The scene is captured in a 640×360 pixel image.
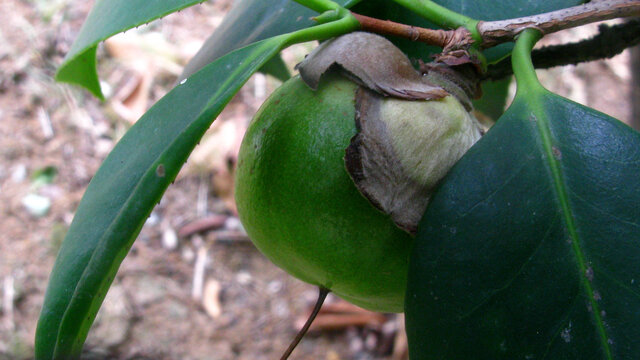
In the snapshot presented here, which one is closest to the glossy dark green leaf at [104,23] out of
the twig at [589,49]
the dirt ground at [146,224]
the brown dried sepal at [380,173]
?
the brown dried sepal at [380,173]

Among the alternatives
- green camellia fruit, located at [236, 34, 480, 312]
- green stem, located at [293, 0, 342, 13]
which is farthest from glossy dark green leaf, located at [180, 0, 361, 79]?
green camellia fruit, located at [236, 34, 480, 312]

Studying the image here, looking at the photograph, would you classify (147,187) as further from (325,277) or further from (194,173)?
(194,173)

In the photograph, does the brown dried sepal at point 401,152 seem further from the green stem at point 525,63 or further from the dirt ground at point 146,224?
the dirt ground at point 146,224

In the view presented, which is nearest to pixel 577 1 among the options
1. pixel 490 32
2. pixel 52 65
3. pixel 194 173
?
pixel 490 32

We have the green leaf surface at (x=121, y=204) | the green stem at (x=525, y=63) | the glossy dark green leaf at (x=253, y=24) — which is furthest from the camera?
the glossy dark green leaf at (x=253, y=24)

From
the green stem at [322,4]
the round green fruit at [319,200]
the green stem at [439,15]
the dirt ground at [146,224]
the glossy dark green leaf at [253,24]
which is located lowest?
the dirt ground at [146,224]

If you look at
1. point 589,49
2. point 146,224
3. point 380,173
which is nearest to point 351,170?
point 380,173

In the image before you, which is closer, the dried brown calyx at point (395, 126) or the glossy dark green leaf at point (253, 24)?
the dried brown calyx at point (395, 126)

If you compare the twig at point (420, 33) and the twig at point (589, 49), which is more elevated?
the twig at point (420, 33)

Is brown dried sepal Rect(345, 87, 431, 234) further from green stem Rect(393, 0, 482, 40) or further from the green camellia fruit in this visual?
green stem Rect(393, 0, 482, 40)
